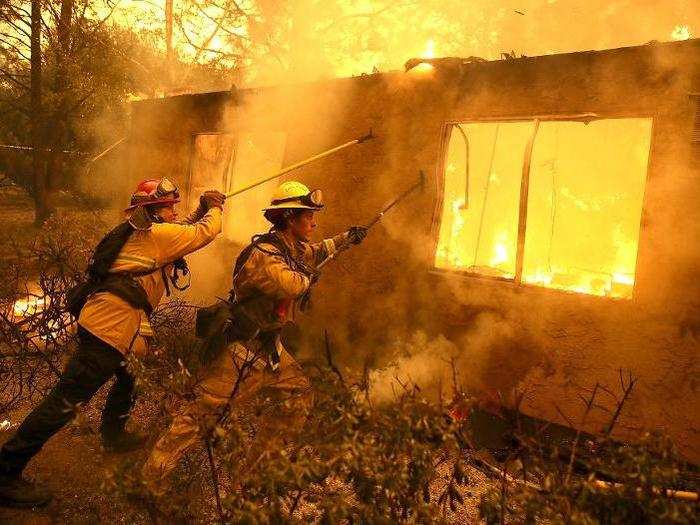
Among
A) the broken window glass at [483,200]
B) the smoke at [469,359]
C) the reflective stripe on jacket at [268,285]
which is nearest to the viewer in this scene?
the reflective stripe on jacket at [268,285]

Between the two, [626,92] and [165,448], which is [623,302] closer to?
[626,92]

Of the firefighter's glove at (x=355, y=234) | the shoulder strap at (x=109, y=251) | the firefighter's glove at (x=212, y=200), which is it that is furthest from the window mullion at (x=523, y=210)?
the shoulder strap at (x=109, y=251)

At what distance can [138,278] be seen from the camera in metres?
3.77

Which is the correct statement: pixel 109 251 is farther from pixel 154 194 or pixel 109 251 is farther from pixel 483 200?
pixel 483 200

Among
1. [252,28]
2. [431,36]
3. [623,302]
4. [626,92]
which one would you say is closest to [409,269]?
[623,302]

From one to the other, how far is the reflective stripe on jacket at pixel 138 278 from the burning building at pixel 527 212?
7.71 ft

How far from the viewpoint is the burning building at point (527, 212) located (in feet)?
13.5

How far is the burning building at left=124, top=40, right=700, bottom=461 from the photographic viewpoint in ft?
13.5

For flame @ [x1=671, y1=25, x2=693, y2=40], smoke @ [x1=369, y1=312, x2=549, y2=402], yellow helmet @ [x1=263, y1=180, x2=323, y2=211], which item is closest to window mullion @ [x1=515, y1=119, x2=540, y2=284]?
smoke @ [x1=369, y1=312, x2=549, y2=402]

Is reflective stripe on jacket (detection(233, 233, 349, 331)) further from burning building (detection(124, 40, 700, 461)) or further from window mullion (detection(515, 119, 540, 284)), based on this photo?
window mullion (detection(515, 119, 540, 284))

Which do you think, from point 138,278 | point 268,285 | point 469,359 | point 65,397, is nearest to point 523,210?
point 469,359

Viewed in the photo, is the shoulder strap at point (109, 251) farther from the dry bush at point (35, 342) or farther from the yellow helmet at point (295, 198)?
the dry bush at point (35, 342)

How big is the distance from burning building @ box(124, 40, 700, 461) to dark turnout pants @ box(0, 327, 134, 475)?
114 inches

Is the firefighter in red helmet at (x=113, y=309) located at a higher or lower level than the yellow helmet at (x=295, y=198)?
lower
